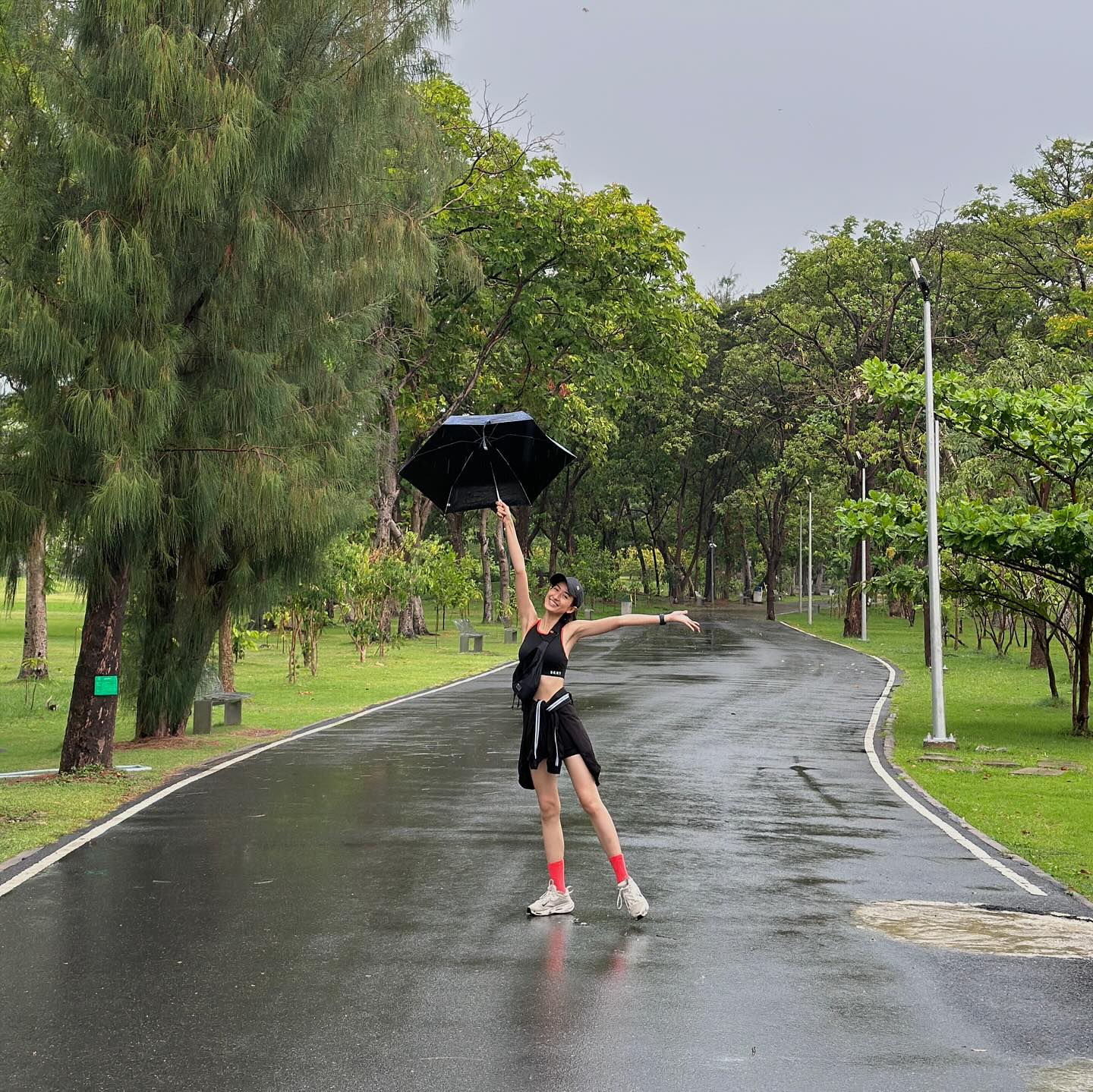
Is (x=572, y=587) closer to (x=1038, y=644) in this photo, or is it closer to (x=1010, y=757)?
(x=1010, y=757)

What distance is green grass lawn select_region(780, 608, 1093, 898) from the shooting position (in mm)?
11820

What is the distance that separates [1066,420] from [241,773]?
1290 centimetres

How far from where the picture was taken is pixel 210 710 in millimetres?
19844

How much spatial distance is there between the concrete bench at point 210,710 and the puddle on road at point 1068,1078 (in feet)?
50.7

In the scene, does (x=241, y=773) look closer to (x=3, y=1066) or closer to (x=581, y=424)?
(x=3, y=1066)

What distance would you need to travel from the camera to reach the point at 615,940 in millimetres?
7438

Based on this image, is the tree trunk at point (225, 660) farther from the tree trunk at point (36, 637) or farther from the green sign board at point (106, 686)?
the green sign board at point (106, 686)

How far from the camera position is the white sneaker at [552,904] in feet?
25.9

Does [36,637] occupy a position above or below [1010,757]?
above

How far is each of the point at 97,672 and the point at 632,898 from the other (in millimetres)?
9029

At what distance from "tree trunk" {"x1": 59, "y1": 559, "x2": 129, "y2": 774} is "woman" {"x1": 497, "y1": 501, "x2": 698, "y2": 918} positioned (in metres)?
8.30

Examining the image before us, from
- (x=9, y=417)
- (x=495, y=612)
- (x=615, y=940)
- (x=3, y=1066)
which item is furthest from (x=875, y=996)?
(x=495, y=612)

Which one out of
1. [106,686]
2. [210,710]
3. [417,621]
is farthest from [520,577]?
[417,621]

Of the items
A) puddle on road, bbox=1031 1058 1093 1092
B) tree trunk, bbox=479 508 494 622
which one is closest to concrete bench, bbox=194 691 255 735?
puddle on road, bbox=1031 1058 1093 1092
